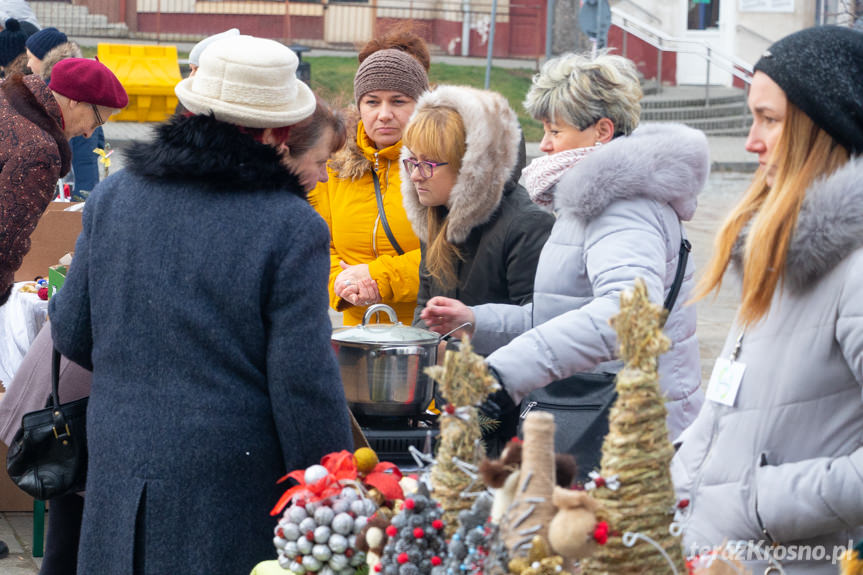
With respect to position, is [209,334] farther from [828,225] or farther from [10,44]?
[10,44]

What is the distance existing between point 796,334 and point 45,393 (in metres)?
2.34

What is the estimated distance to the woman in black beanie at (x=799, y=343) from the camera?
180 cm

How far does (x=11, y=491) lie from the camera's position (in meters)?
5.04

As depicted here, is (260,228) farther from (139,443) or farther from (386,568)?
(386,568)

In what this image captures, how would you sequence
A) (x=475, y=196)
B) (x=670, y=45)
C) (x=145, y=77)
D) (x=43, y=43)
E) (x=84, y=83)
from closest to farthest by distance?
(x=475, y=196) → (x=84, y=83) → (x=43, y=43) → (x=145, y=77) → (x=670, y=45)

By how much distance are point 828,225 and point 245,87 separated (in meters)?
1.26

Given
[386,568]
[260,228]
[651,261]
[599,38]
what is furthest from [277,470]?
[599,38]

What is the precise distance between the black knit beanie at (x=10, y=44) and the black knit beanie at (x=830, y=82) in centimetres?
699

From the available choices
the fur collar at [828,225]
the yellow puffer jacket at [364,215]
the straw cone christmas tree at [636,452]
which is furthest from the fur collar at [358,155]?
the straw cone christmas tree at [636,452]

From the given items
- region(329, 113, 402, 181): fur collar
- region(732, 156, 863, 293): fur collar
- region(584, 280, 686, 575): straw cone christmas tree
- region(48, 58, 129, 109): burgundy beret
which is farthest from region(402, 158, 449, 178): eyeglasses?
region(48, 58, 129, 109): burgundy beret

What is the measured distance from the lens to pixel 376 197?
3.89 metres

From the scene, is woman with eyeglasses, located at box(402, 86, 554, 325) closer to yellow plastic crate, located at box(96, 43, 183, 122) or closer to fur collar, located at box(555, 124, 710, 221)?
fur collar, located at box(555, 124, 710, 221)

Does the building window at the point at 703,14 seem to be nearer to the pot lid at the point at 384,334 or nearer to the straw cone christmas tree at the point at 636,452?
the pot lid at the point at 384,334

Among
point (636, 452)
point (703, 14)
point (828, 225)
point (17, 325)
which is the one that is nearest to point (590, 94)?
point (828, 225)
